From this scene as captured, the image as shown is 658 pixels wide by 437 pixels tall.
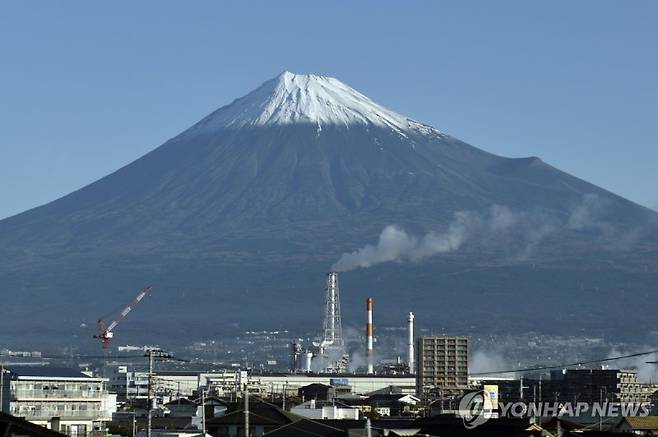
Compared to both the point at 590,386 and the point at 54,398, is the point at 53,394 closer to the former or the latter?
the point at 54,398

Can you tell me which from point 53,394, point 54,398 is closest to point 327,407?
point 54,398

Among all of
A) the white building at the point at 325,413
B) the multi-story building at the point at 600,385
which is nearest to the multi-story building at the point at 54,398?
the white building at the point at 325,413

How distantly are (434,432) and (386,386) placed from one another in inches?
4853

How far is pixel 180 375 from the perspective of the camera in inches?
6275

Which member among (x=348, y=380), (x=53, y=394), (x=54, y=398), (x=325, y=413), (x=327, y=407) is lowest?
(x=325, y=413)

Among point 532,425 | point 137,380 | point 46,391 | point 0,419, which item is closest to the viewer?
point 0,419

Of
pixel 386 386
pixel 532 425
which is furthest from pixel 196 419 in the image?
pixel 386 386

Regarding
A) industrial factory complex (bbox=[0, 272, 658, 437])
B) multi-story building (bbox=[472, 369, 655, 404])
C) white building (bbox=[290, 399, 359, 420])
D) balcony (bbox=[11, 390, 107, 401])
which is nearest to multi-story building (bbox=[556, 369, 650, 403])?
multi-story building (bbox=[472, 369, 655, 404])

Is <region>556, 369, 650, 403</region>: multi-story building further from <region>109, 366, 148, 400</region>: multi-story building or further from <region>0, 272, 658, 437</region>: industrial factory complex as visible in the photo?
<region>109, 366, 148, 400</region>: multi-story building

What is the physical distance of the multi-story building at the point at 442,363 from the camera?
15325cm

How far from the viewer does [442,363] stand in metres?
158

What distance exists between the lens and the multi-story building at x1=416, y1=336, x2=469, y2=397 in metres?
153

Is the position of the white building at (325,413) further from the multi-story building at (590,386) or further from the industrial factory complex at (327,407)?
the multi-story building at (590,386)

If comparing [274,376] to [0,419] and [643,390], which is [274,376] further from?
[0,419]
